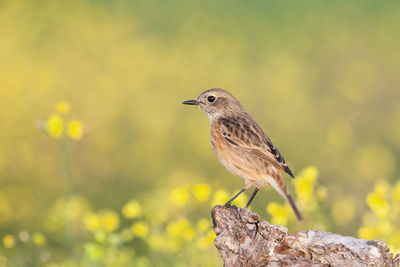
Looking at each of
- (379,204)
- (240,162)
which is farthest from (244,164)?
(379,204)

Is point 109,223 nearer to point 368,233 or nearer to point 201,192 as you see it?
point 201,192

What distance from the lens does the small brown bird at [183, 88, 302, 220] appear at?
19.0ft

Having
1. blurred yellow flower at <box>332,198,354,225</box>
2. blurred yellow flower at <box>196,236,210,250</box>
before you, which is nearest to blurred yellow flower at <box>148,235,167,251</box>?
blurred yellow flower at <box>196,236,210,250</box>

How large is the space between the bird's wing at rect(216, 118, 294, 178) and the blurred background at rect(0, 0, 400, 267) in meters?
0.49

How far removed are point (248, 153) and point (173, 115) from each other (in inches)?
257

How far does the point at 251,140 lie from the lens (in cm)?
602

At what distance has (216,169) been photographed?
11.0 m

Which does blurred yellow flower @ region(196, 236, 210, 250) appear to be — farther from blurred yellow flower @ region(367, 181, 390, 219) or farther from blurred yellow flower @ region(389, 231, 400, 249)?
blurred yellow flower @ region(389, 231, 400, 249)

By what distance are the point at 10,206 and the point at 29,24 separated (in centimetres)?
622

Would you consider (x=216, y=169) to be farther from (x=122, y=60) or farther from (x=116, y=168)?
(x=122, y=60)

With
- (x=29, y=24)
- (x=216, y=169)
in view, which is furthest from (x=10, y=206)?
(x=29, y=24)

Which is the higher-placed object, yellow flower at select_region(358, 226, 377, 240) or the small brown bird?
yellow flower at select_region(358, 226, 377, 240)

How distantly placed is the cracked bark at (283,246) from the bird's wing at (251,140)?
4.09ft

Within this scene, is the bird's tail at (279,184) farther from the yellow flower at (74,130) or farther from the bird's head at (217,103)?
the yellow flower at (74,130)
